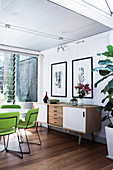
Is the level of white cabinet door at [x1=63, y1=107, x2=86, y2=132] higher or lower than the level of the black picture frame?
A: lower

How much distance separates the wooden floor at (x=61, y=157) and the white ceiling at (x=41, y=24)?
2.66m

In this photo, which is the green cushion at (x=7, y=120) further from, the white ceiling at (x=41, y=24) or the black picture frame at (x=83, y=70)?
the black picture frame at (x=83, y=70)

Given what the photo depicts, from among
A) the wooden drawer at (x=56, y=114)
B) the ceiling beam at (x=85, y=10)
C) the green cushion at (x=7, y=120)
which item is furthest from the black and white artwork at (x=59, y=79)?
the green cushion at (x=7, y=120)

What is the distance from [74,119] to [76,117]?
0.29 feet

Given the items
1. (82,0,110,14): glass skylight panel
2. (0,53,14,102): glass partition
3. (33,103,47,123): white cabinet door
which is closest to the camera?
(82,0,110,14): glass skylight panel

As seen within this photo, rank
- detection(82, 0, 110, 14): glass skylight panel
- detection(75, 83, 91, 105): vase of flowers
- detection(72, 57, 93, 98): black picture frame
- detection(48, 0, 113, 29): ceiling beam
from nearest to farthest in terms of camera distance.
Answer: detection(48, 0, 113, 29): ceiling beam, detection(82, 0, 110, 14): glass skylight panel, detection(75, 83, 91, 105): vase of flowers, detection(72, 57, 93, 98): black picture frame

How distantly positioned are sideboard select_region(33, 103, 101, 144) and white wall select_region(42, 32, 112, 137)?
0.36 m

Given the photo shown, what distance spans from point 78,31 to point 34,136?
2.91 m

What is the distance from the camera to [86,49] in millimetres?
4629

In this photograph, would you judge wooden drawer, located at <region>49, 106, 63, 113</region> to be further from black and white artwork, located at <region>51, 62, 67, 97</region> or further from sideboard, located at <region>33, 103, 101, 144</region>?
black and white artwork, located at <region>51, 62, 67, 97</region>

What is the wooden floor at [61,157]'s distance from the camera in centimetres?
270

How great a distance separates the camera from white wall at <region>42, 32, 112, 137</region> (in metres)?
4.22

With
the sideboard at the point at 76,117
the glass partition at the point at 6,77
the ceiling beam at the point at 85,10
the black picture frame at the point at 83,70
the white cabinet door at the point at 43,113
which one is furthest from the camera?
the glass partition at the point at 6,77

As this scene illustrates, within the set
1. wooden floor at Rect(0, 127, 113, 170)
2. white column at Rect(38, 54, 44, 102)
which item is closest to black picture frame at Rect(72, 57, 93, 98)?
wooden floor at Rect(0, 127, 113, 170)
